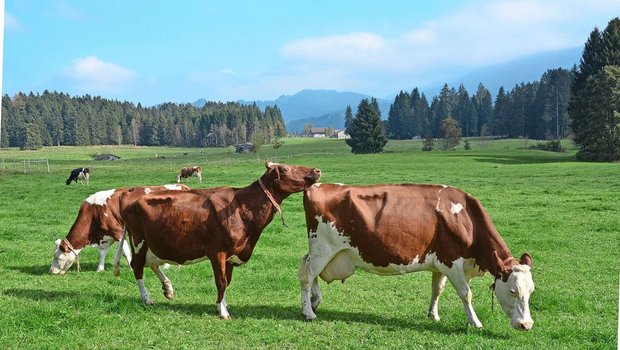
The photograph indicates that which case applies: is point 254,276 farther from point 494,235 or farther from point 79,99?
point 79,99

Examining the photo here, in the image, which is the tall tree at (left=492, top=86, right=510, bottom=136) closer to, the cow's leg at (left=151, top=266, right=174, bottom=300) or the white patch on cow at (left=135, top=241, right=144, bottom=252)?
the cow's leg at (left=151, top=266, right=174, bottom=300)

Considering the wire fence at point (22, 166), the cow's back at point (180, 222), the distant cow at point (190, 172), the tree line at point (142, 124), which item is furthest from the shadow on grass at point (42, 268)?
the tree line at point (142, 124)

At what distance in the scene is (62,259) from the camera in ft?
41.3

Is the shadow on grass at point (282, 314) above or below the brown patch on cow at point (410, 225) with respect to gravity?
below

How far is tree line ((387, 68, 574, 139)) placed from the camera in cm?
12481

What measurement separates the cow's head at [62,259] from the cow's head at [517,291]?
384 inches

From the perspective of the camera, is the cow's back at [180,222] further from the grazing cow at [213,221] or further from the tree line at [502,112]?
the tree line at [502,112]

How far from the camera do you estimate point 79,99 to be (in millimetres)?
155625

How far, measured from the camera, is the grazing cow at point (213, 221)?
29.7 feet

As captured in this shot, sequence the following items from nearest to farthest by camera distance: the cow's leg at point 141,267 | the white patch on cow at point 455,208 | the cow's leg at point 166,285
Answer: the white patch on cow at point 455,208 → the cow's leg at point 141,267 → the cow's leg at point 166,285

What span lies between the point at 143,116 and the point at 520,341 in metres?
172

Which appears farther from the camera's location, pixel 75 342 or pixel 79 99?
pixel 79 99

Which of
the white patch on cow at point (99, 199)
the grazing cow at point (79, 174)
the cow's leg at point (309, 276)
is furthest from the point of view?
the grazing cow at point (79, 174)

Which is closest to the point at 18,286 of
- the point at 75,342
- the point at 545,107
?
the point at 75,342
